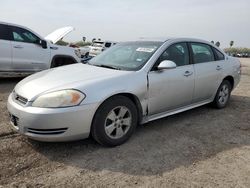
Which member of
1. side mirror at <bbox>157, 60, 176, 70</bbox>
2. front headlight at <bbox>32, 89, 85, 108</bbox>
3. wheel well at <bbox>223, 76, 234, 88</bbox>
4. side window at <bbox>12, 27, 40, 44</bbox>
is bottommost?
wheel well at <bbox>223, 76, 234, 88</bbox>

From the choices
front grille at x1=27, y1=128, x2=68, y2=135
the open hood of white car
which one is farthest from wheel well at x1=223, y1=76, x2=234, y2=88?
the open hood of white car

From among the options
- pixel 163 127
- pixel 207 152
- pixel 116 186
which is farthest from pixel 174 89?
pixel 116 186

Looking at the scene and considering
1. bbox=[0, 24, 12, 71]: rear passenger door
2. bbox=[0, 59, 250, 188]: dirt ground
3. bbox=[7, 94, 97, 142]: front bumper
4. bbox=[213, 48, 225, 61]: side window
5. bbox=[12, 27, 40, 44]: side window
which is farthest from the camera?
bbox=[12, 27, 40, 44]: side window

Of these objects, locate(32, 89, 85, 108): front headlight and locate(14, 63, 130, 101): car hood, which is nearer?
locate(32, 89, 85, 108): front headlight

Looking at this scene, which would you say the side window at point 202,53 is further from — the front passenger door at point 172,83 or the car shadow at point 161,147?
the car shadow at point 161,147

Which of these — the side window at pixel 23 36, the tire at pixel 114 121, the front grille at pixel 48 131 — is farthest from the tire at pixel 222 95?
the side window at pixel 23 36

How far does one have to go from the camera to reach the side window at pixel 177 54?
4.50 metres

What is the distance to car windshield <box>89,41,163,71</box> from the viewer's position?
14.0 ft

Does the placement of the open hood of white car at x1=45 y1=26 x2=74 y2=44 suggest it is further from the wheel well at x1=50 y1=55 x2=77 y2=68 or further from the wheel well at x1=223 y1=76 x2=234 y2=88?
the wheel well at x1=223 y1=76 x2=234 y2=88

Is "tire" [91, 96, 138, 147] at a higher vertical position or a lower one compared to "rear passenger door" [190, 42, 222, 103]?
lower

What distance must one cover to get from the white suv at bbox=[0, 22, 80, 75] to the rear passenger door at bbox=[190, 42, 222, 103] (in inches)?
192

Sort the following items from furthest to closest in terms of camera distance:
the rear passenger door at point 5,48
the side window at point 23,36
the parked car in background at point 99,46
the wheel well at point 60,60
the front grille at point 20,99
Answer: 1. the parked car in background at point 99,46
2. the wheel well at point 60,60
3. the side window at point 23,36
4. the rear passenger door at point 5,48
5. the front grille at point 20,99

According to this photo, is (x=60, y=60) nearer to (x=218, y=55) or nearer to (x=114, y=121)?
(x=218, y=55)

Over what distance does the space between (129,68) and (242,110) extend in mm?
3124
